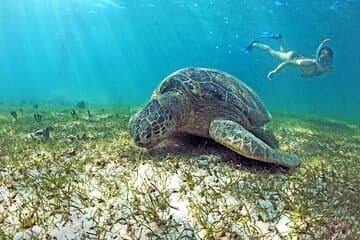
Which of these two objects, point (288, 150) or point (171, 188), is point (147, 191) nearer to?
point (171, 188)

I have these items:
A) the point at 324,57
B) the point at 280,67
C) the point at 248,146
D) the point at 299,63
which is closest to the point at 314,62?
the point at 324,57

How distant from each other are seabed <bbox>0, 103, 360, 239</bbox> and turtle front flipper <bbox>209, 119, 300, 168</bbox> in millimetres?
176

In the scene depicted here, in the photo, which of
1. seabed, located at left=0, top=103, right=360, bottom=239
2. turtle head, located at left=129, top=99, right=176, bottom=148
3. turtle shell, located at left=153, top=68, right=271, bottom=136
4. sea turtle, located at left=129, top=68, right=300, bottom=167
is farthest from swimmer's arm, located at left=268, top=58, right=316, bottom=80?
turtle head, located at left=129, top=99, right=176, bottom=148

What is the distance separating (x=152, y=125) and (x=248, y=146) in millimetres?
1341

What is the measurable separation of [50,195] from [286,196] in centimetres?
238

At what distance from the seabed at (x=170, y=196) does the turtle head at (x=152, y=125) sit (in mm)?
244

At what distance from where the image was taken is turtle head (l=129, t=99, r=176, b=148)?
475 cm

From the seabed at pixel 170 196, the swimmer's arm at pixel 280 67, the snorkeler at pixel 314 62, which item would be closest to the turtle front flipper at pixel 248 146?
the seabed at pixel 170 196

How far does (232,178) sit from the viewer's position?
4043mm

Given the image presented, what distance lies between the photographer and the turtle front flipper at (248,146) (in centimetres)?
432

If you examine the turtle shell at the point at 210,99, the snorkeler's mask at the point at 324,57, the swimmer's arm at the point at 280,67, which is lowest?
the swimmer's arm at the point at 280,67

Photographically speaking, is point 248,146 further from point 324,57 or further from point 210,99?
point 324,57

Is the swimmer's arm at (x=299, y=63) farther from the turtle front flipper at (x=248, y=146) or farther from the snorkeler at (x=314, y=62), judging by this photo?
the turtle front flipper at (x=248, y=146)

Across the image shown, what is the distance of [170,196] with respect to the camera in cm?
345
